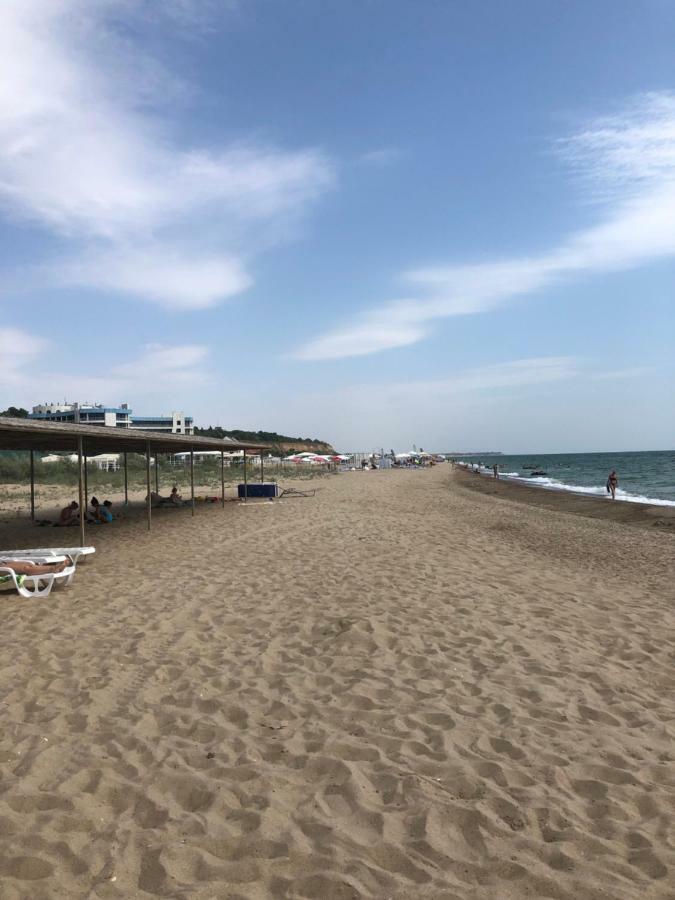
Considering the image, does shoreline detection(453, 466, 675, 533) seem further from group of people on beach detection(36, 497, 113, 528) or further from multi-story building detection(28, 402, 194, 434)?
multi-story building detection(28, 402, 194, 434)

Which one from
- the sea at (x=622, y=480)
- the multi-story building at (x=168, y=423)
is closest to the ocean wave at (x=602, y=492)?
the sea at (x=622, y=480)

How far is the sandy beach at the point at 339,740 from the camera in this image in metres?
2.46

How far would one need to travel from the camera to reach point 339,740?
3.50 m

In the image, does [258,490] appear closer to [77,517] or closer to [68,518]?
[77,517]

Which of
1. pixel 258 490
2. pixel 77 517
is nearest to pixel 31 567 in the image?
pixel 77 517

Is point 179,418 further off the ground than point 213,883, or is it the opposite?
point 179,418

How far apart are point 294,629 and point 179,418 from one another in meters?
101

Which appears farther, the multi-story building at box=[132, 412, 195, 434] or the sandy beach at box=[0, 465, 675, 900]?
the multi-story building at box=[132, 412, 195, 434]

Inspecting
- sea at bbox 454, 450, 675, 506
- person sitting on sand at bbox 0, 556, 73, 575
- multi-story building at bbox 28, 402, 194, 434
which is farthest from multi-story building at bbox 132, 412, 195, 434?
person sitting on sand at bbox 0, 556, 73, 575

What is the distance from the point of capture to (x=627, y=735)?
3.56 metres

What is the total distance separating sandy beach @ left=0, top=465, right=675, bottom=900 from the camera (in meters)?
2.46

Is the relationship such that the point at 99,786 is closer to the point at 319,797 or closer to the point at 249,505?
the point at 319,797

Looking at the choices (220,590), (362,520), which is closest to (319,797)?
(220,590)

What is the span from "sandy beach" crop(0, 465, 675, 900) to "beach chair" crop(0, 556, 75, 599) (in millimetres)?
161
